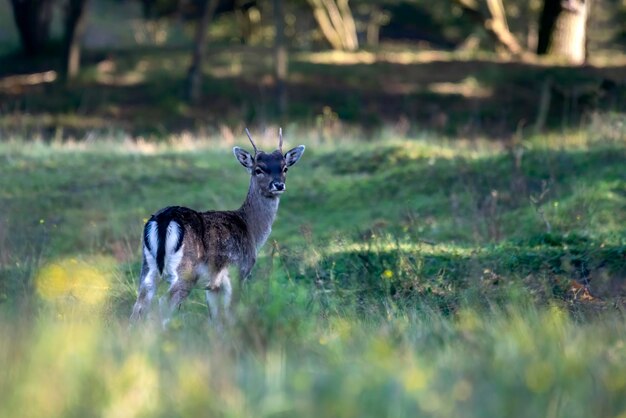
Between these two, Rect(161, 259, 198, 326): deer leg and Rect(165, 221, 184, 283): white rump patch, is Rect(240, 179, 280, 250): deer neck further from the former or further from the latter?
Rect(165, 221, 184, 283): white rump patch

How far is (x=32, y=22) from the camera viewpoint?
4109 cm

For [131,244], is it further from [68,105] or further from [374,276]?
[68,105]

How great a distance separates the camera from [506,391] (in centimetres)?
561

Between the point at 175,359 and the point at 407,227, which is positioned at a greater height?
the point at 175,359

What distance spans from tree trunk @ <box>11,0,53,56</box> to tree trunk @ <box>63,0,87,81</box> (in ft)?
12.4

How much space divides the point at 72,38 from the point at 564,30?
14.9 metres

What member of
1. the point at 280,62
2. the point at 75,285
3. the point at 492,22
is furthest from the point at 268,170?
the point at 492,22

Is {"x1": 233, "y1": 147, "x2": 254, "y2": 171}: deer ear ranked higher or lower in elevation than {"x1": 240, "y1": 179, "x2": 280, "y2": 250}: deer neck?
higher

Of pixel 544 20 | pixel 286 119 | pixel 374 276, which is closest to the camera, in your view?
pixel 374 276

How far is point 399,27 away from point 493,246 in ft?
150

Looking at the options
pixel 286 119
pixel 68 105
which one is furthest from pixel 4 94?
pixel 286 119

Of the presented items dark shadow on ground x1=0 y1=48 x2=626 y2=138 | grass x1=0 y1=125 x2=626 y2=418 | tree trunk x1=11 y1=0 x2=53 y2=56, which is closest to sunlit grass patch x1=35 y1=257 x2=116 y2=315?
grass x1=0 y1=125 x2=626 y2=418

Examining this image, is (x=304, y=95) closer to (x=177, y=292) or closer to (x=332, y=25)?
(x=332, y=25)

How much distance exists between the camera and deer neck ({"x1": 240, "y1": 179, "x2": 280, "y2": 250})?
1133cm
